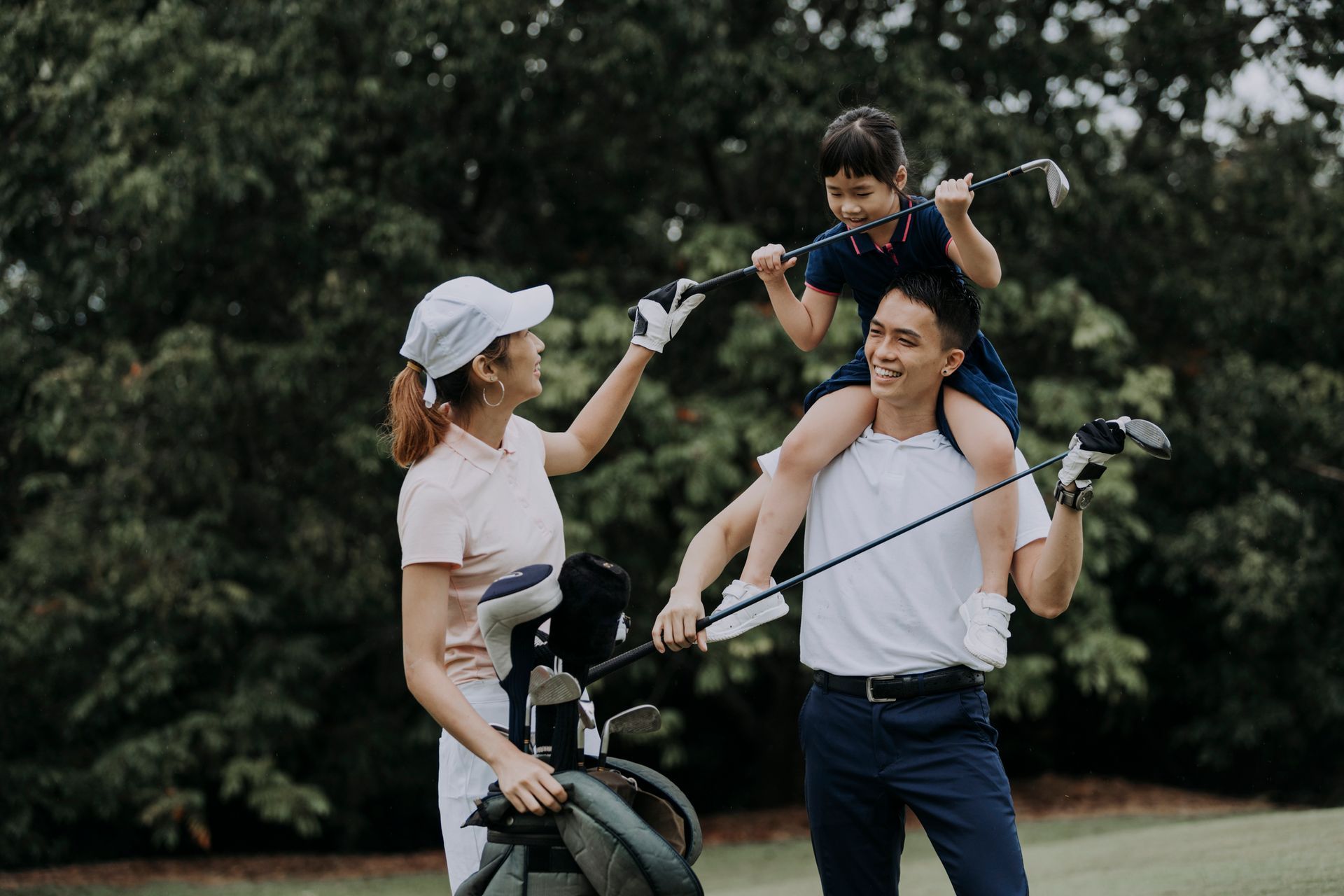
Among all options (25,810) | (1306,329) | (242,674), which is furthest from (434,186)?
(1306,329)

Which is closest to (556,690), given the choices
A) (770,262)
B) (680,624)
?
(680,624)

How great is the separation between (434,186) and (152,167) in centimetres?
238

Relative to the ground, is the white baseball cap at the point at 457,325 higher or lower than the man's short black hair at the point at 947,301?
higher

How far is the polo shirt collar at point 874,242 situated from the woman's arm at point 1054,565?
2.52 ft

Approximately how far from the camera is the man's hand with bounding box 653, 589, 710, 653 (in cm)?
249

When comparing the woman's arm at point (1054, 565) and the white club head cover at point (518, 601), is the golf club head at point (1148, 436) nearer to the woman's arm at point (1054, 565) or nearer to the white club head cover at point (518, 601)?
the woman's arm at point (1054, 565)

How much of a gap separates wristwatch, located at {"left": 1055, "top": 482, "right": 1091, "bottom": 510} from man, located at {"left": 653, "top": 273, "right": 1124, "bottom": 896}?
0.02 meters

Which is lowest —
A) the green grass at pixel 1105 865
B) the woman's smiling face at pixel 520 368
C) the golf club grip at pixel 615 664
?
the green grass at pixel 1105 865

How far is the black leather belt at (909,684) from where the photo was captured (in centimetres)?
247

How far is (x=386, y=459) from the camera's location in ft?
28.2

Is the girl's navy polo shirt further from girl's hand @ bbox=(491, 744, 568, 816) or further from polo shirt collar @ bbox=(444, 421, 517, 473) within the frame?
girl's hand @ bbox=(491, 744, 568, 816)

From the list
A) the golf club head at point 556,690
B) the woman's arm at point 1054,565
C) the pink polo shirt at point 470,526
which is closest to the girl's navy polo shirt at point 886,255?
the woman's arm at point 1054,565

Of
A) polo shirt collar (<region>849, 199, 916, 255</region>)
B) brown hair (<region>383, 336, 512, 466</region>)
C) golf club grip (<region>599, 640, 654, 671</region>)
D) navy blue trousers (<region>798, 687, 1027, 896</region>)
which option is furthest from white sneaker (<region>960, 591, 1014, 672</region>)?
brown hair (<region>383, 336, 512, 466</region>)

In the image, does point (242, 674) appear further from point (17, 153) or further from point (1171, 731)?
point (1171, 731)
